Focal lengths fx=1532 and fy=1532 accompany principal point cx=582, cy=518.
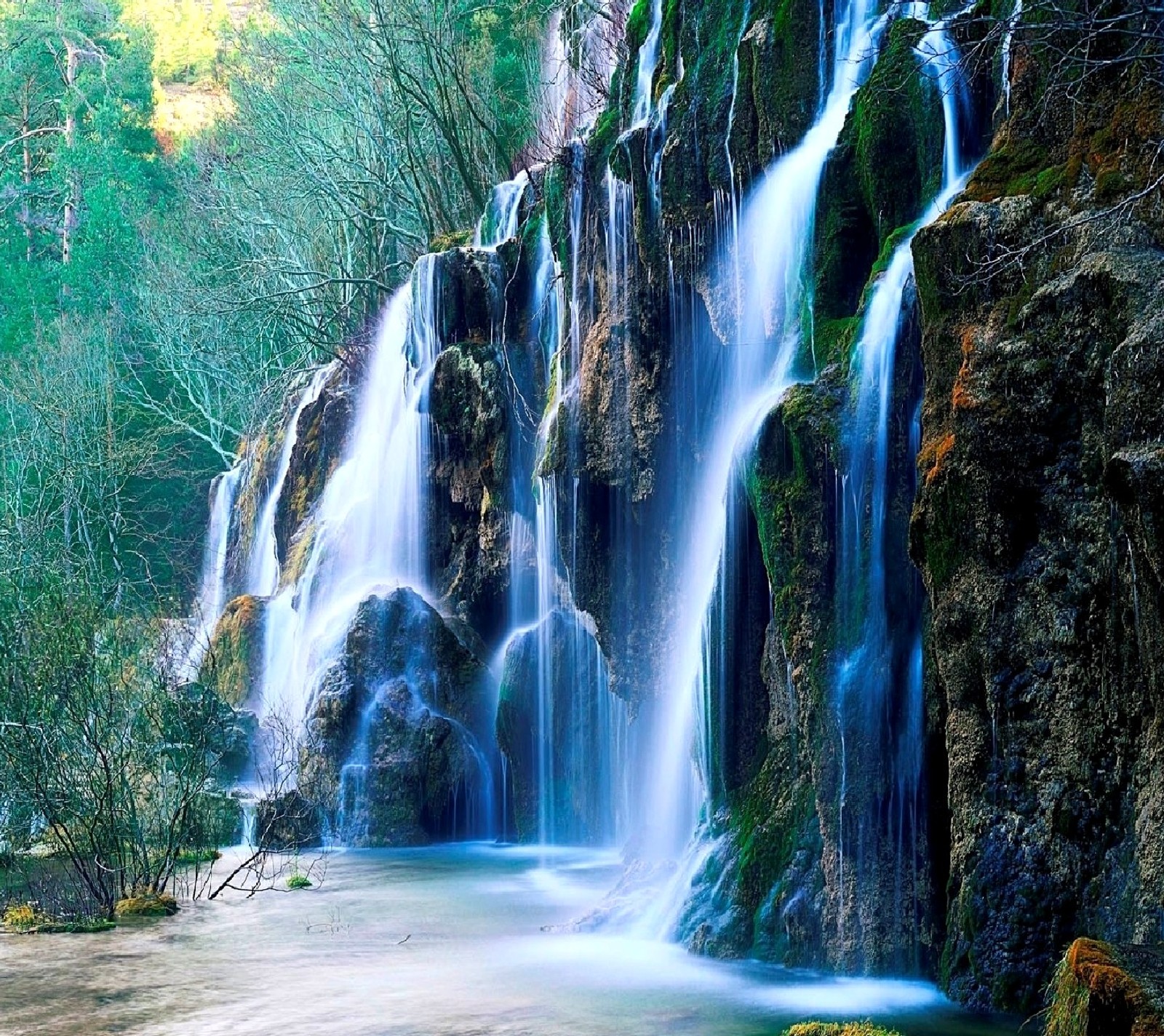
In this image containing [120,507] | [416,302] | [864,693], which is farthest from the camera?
[120,507]

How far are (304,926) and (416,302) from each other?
35.0 ft

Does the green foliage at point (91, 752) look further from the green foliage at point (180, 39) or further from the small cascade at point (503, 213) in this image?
the green foliage at point (180, 39)

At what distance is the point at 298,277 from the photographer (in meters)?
31.7

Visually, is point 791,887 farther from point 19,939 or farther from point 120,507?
point 120,507

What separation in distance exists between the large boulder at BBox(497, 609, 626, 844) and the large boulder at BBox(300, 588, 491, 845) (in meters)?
0.66

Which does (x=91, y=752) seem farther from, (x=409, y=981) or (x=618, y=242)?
(x=618, y=242)

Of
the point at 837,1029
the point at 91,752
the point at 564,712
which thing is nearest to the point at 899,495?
the point at 837,1029

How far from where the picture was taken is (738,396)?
12.8 meters

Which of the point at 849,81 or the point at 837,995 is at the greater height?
the point at 849,81

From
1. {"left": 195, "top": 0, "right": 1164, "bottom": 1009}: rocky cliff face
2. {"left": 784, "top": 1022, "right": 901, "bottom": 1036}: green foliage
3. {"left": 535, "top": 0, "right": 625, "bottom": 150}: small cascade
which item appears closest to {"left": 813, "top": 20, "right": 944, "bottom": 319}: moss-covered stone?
{"left": 195, "top": 0, "right": 1164, "bottom": 1009}: rocky cliff face

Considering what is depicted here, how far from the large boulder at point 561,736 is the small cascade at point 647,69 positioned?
555cm

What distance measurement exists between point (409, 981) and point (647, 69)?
9.77 metres

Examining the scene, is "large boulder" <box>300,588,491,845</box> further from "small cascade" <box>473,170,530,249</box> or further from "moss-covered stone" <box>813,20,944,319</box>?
"moss-covered stone" <box>813,20,944,319</box>

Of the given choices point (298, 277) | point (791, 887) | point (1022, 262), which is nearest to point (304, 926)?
point (791, 887)
